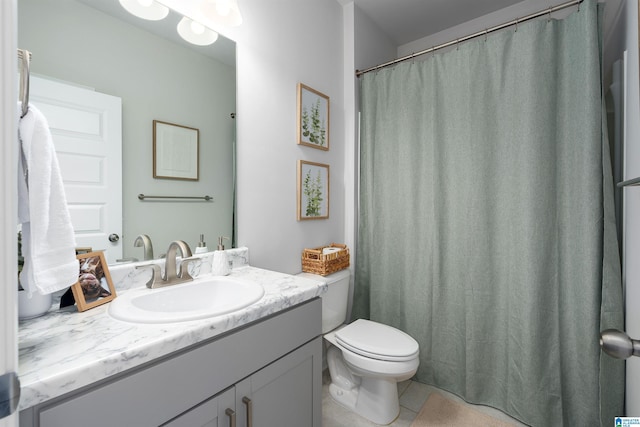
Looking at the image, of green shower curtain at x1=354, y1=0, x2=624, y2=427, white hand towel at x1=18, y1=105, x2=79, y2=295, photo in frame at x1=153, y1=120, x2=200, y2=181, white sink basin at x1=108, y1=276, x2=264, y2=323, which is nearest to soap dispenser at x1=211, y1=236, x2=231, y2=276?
white sink basin at x1=108, y1=276, x2=264, y2=323

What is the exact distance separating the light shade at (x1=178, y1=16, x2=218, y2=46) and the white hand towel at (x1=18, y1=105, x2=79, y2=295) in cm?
80

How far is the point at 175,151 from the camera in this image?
1279 mm

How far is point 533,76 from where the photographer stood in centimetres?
155

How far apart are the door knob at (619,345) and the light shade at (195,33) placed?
5.62ft

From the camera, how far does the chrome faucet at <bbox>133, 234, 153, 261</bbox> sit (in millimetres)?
1153

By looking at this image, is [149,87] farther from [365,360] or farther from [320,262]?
[365,360]

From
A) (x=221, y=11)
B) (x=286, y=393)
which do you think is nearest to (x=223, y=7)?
(x=221, y=11)

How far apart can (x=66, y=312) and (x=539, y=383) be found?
2.07 metres

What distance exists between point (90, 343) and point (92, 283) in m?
0.33

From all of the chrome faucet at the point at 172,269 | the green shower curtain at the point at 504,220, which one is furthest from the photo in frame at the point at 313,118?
the chrome faucet at the point at 172,269

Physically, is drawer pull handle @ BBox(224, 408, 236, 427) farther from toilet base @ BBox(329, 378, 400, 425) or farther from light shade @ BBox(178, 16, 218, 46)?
light shade @ BBox(178, 16, 218, 46)

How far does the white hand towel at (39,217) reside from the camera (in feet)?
2.23

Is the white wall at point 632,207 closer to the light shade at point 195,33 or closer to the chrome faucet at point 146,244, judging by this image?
the light shade at point 195,33

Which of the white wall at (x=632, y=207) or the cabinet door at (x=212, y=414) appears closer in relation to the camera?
the cabinet door at (x=212, y=414)
